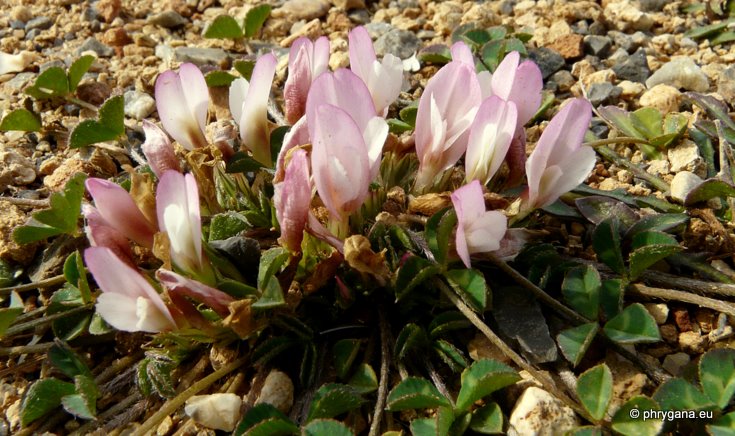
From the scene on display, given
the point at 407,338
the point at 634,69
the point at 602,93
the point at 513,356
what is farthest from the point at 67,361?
the point at 634,69

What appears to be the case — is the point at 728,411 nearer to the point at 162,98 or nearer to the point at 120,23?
the point at 162,98

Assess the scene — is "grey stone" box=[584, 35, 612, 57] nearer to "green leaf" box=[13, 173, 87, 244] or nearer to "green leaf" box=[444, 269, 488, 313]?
"green leaf" box=[444, 269, 488, 313]

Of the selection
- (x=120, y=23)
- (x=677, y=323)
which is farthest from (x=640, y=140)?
(x=120, y=23)

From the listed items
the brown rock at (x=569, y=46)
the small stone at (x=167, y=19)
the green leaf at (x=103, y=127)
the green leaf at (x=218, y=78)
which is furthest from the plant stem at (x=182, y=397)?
the small stone at (x=167, y=19)

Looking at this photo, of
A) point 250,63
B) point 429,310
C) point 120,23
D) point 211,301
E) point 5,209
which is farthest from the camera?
point 120,23

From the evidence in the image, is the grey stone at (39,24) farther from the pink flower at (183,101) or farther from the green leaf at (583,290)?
the green leaf at (583,290)

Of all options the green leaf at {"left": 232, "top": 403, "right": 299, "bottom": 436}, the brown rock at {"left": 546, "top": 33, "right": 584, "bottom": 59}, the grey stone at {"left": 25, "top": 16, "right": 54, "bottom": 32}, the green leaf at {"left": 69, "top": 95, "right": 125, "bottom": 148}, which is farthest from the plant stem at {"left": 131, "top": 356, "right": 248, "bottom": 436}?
the grey stone at {"left": 25, "top": 16, "right": 54, "bottom": 32}
